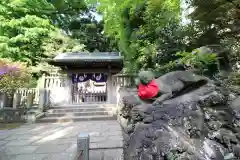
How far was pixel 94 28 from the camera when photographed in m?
14.9

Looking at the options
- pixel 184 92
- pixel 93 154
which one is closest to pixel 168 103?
pixel 184 92

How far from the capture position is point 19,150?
3598 millimetres

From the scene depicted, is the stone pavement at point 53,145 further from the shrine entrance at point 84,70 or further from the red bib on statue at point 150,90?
the shrine entrance at point 84,70

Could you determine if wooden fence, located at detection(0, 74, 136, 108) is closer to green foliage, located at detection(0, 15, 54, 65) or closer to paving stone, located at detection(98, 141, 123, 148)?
green foliage, located at detection(0, 15, 54, 65)

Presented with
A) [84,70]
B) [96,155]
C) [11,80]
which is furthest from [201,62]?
[11,80]

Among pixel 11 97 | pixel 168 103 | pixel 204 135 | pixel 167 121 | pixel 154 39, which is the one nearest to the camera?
pixel 167 121

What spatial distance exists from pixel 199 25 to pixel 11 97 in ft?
29.0

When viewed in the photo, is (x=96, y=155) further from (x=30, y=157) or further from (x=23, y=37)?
(x=23, y=37)

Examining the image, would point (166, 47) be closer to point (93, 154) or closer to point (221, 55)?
point (221, 55)

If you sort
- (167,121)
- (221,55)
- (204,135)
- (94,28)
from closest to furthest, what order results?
(167,121), (204,135), (221,55), (94,28)

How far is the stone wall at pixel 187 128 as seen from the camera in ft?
7.04

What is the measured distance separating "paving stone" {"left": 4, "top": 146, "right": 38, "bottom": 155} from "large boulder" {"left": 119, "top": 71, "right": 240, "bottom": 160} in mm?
2420

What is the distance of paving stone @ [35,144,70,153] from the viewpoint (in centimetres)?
351

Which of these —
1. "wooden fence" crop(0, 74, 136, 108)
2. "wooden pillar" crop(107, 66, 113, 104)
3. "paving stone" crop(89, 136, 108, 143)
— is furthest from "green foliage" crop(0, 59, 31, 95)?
"paving stone" crop(89, 136, 108, 143)
